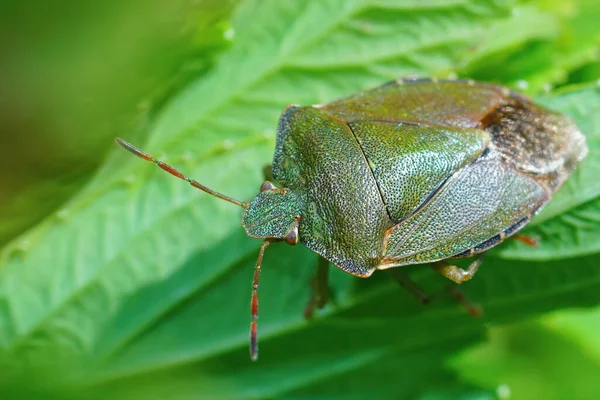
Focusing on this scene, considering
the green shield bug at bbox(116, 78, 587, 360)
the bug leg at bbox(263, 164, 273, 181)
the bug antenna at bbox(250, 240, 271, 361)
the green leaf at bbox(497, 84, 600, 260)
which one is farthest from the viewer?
the bug leg at bbox(263, 164, 273, 181)

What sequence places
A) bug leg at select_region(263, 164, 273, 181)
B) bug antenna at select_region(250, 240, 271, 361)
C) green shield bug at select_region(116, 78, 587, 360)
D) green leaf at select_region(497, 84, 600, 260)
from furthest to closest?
bug leg at select_region(263, 164, 273, 181) → green leaf at select_region(497, 84, 600, 260) → green shield bug at select_region(116, 78, 587, 360) → bug antenna at select_region(250, 240, 271, 361)

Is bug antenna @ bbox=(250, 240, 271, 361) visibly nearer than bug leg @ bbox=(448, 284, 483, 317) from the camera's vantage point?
Yes

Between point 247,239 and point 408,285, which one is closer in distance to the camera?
point 408,285

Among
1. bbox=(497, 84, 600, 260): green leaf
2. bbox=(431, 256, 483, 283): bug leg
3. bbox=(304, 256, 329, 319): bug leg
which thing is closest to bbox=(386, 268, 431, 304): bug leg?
bbox=(431, 256, 483, 283): bug leg

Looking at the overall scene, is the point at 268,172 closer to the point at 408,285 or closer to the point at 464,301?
the point at 408,285

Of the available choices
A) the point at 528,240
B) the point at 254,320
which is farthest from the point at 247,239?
the point at 528,240

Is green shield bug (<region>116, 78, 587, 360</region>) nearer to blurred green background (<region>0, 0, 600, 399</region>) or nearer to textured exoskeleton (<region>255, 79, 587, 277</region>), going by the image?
textured exoskeleton (<region>255, 79, 587, 277</region>)
